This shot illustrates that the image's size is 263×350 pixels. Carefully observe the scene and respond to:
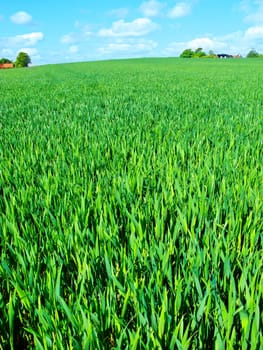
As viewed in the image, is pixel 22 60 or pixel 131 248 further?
pixel 22 60

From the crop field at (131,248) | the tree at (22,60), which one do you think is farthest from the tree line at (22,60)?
the crop field at (131,248)

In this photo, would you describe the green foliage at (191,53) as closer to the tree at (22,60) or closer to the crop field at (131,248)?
the tree at (22,60)

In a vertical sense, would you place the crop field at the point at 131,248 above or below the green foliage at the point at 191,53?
below

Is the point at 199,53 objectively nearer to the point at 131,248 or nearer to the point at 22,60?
the point at 22,60

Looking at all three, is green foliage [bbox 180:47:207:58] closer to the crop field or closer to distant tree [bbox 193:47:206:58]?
distant tree [bbox 193:47:206:58]

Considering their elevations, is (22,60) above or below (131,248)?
above

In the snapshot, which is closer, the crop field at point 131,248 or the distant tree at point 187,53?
the crop field at point 131,248

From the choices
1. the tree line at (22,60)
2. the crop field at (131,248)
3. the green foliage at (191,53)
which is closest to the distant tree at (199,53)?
the green foliage at (191,53)

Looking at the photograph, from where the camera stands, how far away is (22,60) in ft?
285

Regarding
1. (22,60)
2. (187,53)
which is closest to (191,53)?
(187,53)

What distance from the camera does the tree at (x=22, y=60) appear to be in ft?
282

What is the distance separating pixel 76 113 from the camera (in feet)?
17.1

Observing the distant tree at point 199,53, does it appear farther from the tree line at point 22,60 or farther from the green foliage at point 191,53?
the tree line at point 22,60

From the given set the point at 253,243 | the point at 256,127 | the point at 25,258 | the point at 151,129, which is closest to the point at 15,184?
the point at 25,258
